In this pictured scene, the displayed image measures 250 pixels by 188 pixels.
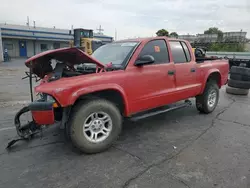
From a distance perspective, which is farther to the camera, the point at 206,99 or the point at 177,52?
the point at 206,99

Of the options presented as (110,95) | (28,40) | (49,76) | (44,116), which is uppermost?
(28,40)

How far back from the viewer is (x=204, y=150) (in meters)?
3.54

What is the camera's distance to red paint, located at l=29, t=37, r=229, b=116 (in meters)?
3.02

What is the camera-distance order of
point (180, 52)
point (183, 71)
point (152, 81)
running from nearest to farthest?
point (152, 81) < point (183, 71) < point (180, 52)

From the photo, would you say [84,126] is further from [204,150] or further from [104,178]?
[204,150]

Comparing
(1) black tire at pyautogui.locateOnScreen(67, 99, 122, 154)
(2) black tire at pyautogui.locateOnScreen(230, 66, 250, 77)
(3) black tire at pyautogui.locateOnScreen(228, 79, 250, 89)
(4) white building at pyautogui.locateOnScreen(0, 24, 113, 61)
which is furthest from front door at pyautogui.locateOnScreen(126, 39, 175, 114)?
(4) white building at pyautogui.locateOnScreen(0, 24, 113, 61)

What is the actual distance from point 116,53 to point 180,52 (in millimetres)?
1625

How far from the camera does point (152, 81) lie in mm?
4039

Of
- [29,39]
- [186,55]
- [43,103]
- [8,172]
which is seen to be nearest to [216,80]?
[186,55]

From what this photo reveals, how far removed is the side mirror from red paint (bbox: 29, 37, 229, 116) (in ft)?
0.29

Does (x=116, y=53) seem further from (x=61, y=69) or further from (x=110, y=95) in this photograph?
(x=61, y=69)

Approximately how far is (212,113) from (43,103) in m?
4.51

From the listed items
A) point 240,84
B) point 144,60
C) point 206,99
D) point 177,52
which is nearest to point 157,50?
point 177,52

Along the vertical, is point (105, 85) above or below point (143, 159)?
above
